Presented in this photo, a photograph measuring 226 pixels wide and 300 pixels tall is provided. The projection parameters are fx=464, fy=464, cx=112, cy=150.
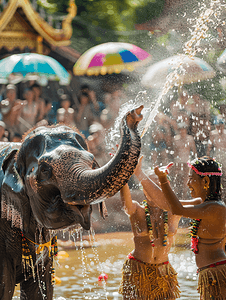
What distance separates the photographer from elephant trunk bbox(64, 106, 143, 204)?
1856 millimetres

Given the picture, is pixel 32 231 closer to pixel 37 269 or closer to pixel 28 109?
pixel 37 269

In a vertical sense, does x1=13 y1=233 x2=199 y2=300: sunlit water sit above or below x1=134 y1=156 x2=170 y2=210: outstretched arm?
below

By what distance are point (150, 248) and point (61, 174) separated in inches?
62.4

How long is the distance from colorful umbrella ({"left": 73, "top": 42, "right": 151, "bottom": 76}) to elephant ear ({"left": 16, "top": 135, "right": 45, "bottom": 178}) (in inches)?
269

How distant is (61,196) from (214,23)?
8384 mm

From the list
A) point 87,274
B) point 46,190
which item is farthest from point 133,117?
point 87,274

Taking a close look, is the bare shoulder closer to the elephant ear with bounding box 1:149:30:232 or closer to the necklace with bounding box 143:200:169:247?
the necklace with bounding box 143:200:169:247

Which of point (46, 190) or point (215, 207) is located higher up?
point (46, 190)

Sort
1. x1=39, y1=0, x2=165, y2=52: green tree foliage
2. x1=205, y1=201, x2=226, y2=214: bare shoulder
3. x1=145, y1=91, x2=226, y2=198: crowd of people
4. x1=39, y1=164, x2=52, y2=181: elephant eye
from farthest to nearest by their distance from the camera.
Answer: x1=39, y1=0, x2=165, y2=52: green tree foliage → x1=145, y1=91, x2=226, y2=198: crowd of people → x1=205, y1=201, x2=226, y2=214: bare shoulder → x1=39, y1=164, x2=52, y2=181: elephant eye

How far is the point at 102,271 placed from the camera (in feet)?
16.5

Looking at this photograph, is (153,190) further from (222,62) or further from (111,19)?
(111,19)

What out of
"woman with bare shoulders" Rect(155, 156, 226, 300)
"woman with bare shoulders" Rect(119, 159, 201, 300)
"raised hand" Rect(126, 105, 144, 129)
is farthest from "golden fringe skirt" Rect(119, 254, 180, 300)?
Result: "raised hand" Rect(126, 105, 144, 129)

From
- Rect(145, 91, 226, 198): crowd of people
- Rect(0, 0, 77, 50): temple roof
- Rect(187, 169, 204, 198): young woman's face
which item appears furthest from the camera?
Rect(0, 0, 77, 50): temple roof

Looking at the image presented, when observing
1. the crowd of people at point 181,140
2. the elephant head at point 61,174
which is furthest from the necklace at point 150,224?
the crowd of people at point 181,140
